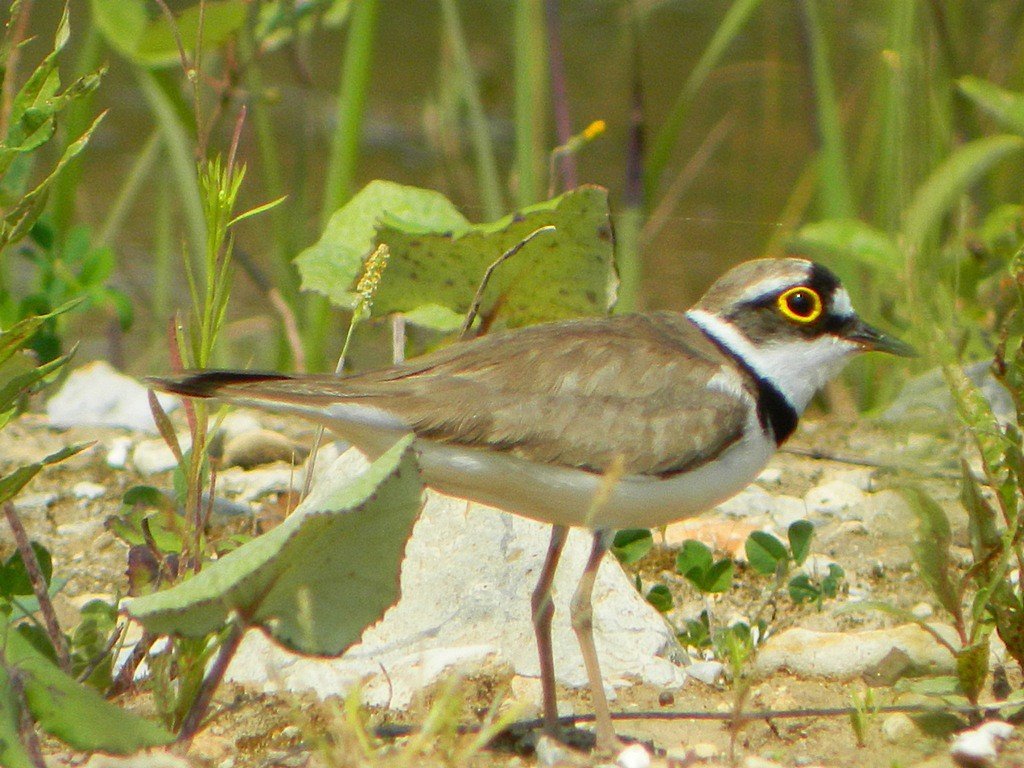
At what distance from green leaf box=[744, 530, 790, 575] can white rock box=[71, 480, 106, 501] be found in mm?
1912

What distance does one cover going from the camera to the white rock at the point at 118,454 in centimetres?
460

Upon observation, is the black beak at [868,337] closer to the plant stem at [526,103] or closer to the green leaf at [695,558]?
the green leaf at [695,558]

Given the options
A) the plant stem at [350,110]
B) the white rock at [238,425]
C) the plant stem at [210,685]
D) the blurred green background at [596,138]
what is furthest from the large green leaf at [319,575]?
the plant stem at [350,110]

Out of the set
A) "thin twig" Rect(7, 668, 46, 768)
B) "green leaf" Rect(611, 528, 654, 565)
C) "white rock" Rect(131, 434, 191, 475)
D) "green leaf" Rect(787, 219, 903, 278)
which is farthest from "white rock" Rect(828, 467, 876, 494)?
"thin twig" Rect(7, 668, 46, 768)

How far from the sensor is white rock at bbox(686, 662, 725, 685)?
10.8ft

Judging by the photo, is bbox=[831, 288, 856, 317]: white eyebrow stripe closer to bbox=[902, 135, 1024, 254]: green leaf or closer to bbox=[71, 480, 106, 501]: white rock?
bbox=[902, 135, 1024, 254]: green leaf

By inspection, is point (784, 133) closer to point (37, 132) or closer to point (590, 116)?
point (590, 116)

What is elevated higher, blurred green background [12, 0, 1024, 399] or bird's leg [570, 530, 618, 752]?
bird's leg [570, 530, 618, 752]

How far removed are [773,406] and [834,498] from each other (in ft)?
3.44

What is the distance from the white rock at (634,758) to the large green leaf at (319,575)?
1.69 ft

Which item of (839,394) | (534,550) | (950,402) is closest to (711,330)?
(534,550)

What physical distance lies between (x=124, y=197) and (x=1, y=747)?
4034 mm

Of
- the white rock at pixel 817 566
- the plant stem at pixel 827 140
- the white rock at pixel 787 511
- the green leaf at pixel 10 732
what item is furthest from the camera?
the plant stem at pixel 827 140

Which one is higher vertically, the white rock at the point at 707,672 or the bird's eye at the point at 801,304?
the bird's eye at the point at 801,304
